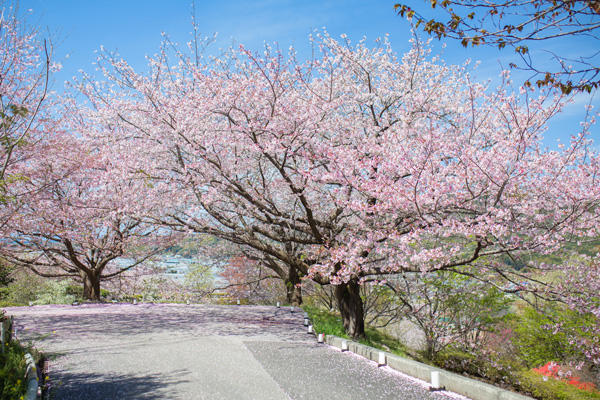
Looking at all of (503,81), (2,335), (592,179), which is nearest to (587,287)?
(592,179)

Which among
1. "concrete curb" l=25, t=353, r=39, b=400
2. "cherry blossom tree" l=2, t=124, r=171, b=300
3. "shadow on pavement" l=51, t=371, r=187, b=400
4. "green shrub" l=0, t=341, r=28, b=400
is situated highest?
"cherry blossom tree" l=2, t=124, r=171, b=300

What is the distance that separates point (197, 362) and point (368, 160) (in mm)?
4905

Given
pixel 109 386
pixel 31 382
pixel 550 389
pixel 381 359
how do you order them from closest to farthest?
pixel 31 382 < pixel 109 386 < pixel 381 359 < pixel 550 389

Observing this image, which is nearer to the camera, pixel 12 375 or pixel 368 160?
pixel 12 375

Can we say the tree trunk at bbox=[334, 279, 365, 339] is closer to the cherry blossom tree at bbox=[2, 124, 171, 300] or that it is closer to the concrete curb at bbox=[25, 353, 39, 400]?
the cherry blossom tree at bbox=[2, 124, 171, 300]

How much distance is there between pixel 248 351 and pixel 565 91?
686 centimetres

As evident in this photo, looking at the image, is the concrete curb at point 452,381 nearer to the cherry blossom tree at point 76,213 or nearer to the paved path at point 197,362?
the paved path at point 197,362

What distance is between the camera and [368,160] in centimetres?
778

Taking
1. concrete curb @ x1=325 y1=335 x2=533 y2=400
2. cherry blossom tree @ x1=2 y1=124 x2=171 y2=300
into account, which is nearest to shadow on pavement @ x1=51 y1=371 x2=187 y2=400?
concrete curb @ x1=325 y1=335 x2=533 y2=400

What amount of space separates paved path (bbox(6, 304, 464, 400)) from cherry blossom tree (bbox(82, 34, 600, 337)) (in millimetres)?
1952

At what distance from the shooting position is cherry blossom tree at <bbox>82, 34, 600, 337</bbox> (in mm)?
7125

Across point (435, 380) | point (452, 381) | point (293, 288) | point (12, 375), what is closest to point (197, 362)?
point (12, 375)

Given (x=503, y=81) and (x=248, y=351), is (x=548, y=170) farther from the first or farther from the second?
(x=248, y=351)

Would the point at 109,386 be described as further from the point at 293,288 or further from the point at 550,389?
the point at 293,288
